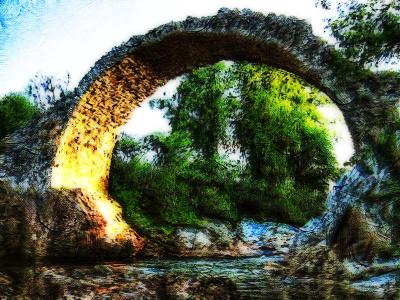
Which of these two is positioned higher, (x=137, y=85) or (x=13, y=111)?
(x=13, y=111)

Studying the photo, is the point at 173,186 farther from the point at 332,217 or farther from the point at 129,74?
the point at 332,217

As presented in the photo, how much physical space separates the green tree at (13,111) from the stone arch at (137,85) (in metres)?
3.77

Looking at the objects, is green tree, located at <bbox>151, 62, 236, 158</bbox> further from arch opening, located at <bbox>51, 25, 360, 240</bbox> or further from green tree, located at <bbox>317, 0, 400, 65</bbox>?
green tree, located at <bbox>317, 0, 400, 65</bbox>

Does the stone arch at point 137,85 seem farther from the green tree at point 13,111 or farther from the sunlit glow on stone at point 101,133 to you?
the green tree at point 13,111

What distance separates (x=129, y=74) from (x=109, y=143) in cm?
134

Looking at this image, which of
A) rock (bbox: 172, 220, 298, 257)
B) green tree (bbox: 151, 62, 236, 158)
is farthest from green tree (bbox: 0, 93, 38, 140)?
rock (bbox: 172, 220, 298, 257)

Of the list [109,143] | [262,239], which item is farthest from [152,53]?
[262,239]

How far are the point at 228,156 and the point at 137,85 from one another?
4.34 metres

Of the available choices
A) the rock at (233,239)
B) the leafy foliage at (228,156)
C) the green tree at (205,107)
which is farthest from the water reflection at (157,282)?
the green tree at (205,107)

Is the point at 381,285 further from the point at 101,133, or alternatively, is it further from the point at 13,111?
the point at 13,111

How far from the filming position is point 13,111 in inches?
420

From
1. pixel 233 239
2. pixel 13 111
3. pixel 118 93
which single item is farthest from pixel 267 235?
pixel 13 111

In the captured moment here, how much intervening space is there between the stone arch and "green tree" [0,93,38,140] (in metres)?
3.77

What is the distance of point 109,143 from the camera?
23.9 feet
